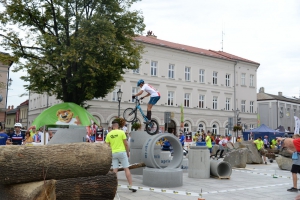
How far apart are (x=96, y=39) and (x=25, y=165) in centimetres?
1519

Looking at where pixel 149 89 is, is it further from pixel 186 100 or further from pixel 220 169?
pixel 186 100

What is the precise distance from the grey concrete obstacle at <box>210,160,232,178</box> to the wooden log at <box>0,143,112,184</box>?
6.87 metres

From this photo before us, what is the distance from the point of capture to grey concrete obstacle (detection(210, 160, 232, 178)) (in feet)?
39.8

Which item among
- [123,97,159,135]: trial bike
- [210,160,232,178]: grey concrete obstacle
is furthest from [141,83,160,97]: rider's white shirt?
[210,160,232,178]: grey concrete obstacle

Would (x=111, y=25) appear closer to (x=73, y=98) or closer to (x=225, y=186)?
(x=73, y=98)

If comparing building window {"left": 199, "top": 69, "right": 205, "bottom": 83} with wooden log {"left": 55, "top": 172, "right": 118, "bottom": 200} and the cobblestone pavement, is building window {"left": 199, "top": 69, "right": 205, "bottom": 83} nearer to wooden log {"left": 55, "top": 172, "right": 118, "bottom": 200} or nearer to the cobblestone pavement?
the cobblestone pavement

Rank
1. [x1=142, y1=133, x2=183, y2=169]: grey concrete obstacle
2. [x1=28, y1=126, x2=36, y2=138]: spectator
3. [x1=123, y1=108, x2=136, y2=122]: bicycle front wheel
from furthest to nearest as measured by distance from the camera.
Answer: [x1=28, y1=126, x2=36, y2=138]: spectator, [x1=123, y1=108, x2=136, y2=122]: bicycle front wheel, [x1=142, y1=133, x2=183, y2=169]: grey concrete obstacle

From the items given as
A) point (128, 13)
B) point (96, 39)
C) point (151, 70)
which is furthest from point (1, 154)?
point (151, 70)

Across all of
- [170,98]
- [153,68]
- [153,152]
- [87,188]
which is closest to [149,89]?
[153,152]

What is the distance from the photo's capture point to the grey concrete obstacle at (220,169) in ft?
39.8

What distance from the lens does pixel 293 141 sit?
9.50m

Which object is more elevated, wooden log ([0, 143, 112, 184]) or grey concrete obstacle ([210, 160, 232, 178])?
wooden log ([0, 143, 112, 184])

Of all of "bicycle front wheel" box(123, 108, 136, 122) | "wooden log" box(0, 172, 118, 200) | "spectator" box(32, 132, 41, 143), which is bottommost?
"wooden log" box(0, 172, 118, 200)

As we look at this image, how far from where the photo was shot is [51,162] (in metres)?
5.76
